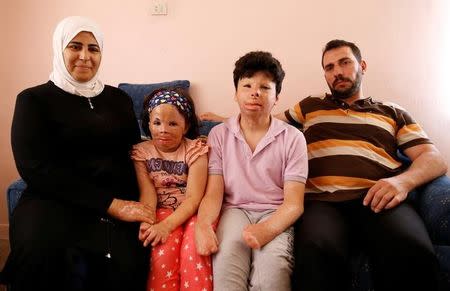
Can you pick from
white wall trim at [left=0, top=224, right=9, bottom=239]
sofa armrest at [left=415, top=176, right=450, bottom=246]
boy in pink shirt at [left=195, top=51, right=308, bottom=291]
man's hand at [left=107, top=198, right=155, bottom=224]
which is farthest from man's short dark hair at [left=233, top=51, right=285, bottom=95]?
white wall trim at [left=0, top=224, right=9, bottom=239]

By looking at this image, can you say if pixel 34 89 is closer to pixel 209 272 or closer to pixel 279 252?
pixel 209 272

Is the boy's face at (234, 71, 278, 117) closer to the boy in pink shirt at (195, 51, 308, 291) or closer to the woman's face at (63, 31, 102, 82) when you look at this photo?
the boy in pink shirt at (195, 51, 308, 291)

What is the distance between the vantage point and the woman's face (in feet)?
4.41

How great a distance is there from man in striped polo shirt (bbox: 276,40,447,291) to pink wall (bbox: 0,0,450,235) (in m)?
0.46

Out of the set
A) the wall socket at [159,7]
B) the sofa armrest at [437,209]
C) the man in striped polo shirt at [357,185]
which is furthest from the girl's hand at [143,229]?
the wall socket at [159,7]

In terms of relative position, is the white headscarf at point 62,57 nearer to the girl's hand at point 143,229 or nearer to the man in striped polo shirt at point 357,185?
the girl's hand at point 143,229

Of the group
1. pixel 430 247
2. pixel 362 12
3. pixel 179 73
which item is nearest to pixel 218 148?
pixel 430 247

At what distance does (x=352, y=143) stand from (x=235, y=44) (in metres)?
1.00

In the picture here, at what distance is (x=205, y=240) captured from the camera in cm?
116

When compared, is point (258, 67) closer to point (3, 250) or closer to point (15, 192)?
point (15, 192)

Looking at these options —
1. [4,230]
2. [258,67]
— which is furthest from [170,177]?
[4,230]

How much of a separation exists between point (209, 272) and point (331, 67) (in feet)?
3.65

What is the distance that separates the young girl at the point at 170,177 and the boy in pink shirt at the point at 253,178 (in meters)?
0.05

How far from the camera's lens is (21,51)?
231cm
